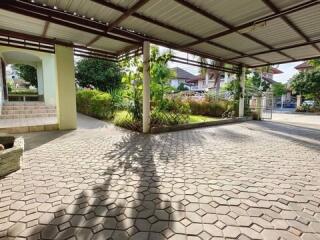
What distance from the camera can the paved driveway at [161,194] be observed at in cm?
205

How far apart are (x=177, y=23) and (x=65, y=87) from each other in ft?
15.0

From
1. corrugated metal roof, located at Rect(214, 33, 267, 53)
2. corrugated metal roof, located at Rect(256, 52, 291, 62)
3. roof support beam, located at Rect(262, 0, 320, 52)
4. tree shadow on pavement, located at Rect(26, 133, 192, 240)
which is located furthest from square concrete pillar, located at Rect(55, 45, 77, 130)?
corrugated metal roof, located at Rect(256, 52, 291, 62)

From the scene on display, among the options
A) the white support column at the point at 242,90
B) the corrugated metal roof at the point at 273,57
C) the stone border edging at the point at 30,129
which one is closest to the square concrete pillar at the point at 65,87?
the stone border edging at the point at 30,129

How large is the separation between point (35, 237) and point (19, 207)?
2.38ft

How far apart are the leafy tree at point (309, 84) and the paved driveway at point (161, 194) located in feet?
56.7

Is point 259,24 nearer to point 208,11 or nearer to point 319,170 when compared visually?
point 208,11

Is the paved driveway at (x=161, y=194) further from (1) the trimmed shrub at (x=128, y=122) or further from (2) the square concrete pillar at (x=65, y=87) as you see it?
(1) the trimmed shrub at (x=128, y=122)

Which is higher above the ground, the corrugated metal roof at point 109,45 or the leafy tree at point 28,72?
the leafy tree at point 28,72

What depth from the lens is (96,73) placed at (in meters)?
16.5

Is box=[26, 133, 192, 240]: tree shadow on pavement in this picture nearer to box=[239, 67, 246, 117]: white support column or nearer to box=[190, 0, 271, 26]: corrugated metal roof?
box=[190, 0, 271, 26]: corrugated metal roof

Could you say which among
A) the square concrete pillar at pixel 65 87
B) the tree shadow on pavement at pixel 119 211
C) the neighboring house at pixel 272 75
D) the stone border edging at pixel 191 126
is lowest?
the tree shadow on pavement at pixel 119 211

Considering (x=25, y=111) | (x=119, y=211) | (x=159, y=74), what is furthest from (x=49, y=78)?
(x=119, y=211)

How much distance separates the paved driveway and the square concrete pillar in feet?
8.02

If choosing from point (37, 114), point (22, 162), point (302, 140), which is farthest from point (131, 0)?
point (37, 114)
